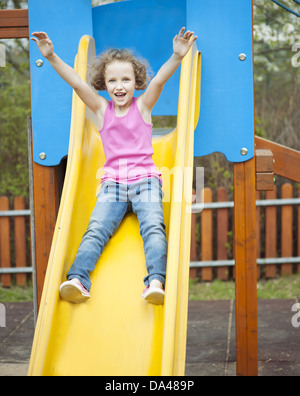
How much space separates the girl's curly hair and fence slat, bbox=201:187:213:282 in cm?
296

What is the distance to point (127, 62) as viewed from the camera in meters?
3.14

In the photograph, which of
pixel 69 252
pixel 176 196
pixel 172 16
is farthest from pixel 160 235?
pixel 172 16

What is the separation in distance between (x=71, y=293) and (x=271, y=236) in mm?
3986

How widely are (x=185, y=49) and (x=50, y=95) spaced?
125cm

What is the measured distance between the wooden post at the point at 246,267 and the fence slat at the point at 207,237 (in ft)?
8.08

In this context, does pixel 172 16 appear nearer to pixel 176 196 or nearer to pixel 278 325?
pixel 176 196

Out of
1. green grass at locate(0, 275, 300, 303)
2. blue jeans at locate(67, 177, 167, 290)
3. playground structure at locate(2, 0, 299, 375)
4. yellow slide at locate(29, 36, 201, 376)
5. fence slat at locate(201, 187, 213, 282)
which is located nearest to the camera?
yellow slide at locate(29, 36, 201, 376)

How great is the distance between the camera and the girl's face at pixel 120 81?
311 cm

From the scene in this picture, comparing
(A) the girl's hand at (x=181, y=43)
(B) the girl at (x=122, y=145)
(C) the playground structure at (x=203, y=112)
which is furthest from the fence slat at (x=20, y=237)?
(A) the girl's hand at (x=181, y=43)

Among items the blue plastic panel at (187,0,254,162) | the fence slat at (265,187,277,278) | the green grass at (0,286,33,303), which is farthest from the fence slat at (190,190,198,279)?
the blue plastic panel at (187,0,254,162)

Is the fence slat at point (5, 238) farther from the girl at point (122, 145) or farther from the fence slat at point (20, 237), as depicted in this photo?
the girl at point (122, 145)

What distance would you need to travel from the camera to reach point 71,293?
8.73 feet

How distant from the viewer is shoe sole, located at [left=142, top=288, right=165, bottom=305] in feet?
8.41
